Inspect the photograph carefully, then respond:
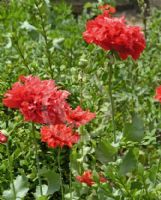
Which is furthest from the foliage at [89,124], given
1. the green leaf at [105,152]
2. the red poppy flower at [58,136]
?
the red poppy flower at [58,136]

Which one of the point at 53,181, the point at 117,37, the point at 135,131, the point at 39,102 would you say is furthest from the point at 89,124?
the point at 39,102

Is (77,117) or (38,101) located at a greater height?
(38,101)

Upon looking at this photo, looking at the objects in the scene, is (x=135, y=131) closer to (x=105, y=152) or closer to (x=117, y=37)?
(x=105, y=152)

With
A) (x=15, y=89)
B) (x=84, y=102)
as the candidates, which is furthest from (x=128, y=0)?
(x=15, y=89)

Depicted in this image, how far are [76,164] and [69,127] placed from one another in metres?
0.34

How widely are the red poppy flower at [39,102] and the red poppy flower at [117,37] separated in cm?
36

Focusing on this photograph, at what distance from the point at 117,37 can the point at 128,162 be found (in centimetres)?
46

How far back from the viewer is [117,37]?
7.19 feet

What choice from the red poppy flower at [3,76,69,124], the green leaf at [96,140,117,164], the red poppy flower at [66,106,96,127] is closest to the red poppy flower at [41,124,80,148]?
the red poppy flower at [66,106,96,127]

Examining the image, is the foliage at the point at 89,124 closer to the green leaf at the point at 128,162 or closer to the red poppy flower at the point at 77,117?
the green leaf at the point at 128,162

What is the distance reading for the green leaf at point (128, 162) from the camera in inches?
91.3

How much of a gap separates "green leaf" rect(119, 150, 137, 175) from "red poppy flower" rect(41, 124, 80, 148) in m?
0.30

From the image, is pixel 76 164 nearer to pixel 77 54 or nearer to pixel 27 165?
pixel 27 165

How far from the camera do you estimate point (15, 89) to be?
1.89 meters
